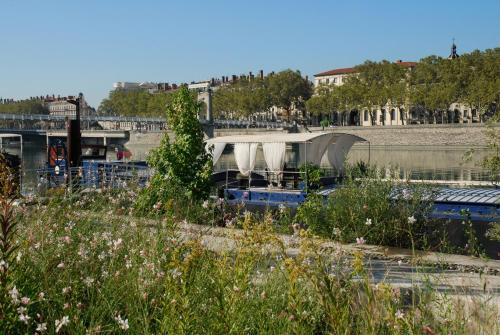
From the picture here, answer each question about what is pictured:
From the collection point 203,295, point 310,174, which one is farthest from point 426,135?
point 203,295

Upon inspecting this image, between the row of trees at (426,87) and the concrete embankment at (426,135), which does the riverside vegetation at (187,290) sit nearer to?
the concrete embankment at (426,135)

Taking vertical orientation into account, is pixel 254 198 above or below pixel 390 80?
below

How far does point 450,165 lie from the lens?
43594mm

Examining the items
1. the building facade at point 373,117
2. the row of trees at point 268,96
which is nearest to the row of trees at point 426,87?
the building facade at point 373,117

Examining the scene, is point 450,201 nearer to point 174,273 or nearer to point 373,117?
point 174,273

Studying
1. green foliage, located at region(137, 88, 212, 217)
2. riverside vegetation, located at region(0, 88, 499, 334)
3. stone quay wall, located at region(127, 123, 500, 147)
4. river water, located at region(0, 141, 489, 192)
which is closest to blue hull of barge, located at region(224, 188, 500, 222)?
green foliage, located at region(137, 88, 212, 217)

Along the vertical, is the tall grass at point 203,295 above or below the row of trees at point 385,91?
below

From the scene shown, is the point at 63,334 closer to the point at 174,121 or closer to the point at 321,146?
the point at 174,121

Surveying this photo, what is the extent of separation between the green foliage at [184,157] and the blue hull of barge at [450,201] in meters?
1.15

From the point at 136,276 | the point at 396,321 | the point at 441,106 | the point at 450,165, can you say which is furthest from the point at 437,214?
the point at 441,106

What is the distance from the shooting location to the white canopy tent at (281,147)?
1741 cm

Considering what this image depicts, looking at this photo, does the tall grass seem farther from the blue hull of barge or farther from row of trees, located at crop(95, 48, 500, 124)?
row of trees, located at crop(95, 48, 500, 124)

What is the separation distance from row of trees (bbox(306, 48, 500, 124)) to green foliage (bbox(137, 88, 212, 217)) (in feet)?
182

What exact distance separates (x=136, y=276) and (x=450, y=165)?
4207 centimetres
